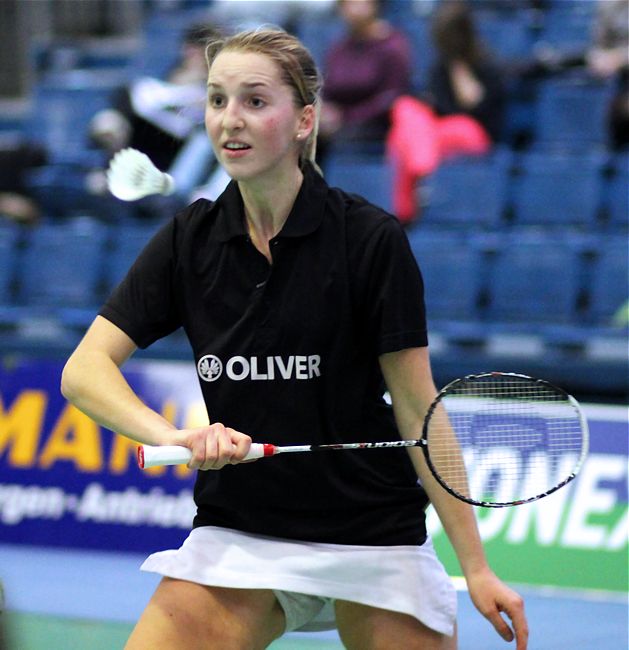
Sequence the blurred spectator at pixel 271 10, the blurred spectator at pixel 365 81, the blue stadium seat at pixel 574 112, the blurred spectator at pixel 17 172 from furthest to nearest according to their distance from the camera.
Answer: the blurred spectator at pixel 271 10, the blurred spectator at pixel 17 172, the blurred spectator at pixel 365 81, the blue stadium seat at pixel 574 112

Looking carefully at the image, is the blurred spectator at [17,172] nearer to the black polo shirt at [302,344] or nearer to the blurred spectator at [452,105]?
the blurred spectator at [452,105]

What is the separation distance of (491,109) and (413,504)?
5.05 meters

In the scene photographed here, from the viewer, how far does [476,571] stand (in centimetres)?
235

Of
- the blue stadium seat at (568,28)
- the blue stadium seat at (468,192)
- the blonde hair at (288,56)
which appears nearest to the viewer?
the blonde hair at (288,56)

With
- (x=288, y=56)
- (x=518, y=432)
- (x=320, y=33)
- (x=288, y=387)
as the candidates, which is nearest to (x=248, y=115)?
(x=288, y=56)

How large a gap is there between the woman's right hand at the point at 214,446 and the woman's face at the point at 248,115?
483mm

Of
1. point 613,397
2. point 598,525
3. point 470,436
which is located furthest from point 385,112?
point 470,436

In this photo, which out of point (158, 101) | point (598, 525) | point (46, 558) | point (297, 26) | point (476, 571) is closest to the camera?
point (476, 571)

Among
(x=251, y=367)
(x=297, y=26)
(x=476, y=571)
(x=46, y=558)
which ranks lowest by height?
(x=46, y=558)

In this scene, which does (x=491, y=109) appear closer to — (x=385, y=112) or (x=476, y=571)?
(x=385, y=112)

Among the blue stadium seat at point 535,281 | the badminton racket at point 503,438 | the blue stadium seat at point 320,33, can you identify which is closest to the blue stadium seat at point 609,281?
the blue stadium seat at point 535,281

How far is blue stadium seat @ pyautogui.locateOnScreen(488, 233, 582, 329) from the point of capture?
6238 mm

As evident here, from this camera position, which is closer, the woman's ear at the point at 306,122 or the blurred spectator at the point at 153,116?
the woman's ear at the point at 306,122

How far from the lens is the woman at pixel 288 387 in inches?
92.7
